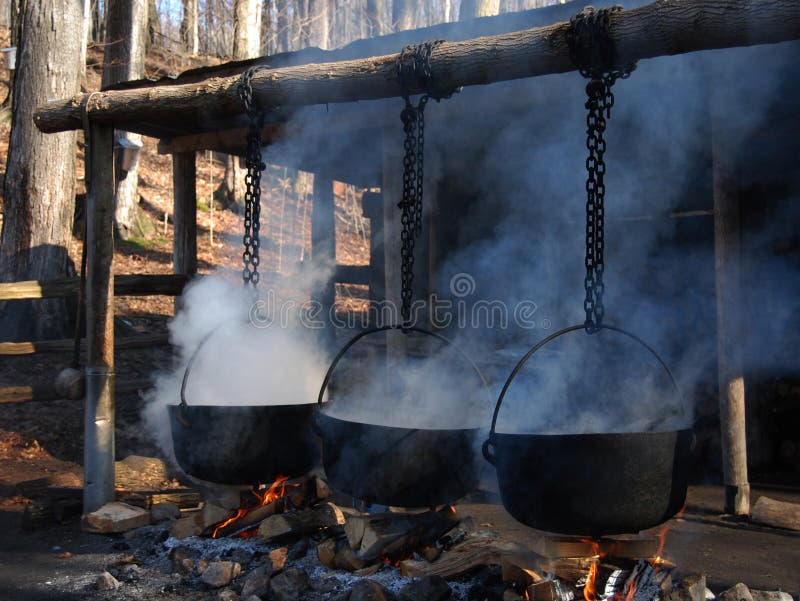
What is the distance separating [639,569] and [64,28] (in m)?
8.24

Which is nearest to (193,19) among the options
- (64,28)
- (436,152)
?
(64,28)

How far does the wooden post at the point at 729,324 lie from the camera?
5227 millimetres

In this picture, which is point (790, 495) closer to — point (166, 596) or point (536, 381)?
point (536, 381)

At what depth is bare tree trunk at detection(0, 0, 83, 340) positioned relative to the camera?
26.0 ft

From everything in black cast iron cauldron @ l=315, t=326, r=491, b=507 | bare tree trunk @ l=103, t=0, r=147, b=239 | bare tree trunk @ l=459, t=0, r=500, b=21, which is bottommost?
black cast iron cauldron @ l=315, t=326, r=491, b=507

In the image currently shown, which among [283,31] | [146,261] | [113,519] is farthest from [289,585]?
[283,31]

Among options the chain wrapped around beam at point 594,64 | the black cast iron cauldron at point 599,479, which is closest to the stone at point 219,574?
the black cast iron cauldron at point 599,479

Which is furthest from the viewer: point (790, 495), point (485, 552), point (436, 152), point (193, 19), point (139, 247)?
point (193, 19)

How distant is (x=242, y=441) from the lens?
12.4 ft

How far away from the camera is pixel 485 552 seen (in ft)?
11.9

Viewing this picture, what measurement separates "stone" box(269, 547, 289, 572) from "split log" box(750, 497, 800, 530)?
11.0ft

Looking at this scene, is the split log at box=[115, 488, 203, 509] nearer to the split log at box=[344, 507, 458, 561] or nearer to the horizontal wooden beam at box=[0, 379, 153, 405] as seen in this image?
the horizontal wooden beam at box=[0, 379, 153, 405]

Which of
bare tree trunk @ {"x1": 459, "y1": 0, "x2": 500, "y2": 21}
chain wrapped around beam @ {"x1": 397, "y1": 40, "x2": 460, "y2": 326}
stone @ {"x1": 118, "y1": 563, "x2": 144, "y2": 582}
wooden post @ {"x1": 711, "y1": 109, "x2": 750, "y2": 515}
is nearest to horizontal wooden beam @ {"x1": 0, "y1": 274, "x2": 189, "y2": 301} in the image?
stone @ {"x1": 118, "y1": 563, "x2": 144, "y2": 582}

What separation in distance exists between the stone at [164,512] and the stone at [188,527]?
0.42m
